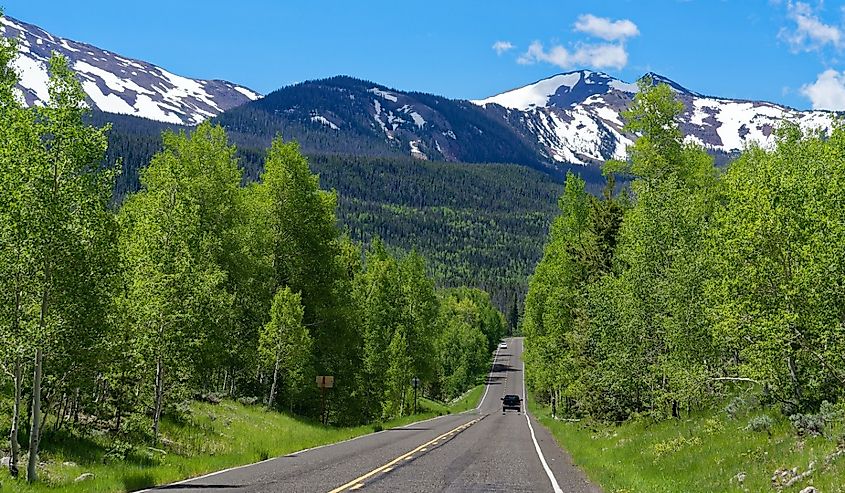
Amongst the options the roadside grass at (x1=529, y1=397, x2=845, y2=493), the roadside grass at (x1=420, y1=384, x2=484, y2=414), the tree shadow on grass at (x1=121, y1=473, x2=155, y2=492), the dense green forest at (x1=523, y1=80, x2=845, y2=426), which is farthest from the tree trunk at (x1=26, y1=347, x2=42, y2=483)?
the roadside grass at (x1=420, y1=384, x2=484, y2=414)

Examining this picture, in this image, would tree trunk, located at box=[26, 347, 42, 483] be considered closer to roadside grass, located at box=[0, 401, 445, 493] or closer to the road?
roadside grass, located at box=[0, 401, 445, 493]

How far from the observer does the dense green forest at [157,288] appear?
16984 mm

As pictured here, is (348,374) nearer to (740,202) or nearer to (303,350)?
(303,350)

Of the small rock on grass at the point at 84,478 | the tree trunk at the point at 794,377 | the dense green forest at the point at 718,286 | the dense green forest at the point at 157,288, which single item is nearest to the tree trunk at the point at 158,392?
the dense green forest at the point at 157,288

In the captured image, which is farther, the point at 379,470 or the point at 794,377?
the point at 794,377

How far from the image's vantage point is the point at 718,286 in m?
19.5

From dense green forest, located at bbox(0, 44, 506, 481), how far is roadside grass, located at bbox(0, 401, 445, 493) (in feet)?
2.88

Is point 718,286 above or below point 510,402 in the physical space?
above

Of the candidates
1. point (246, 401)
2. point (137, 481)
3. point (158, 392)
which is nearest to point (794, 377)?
point (137, 481)

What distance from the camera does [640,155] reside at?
3803 centimetres

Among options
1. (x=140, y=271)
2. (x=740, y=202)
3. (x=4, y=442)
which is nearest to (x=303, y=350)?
(x=140, y=271)

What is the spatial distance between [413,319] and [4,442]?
46.4m

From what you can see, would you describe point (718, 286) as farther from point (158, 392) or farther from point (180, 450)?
point (180, 450)

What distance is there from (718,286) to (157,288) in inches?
646
